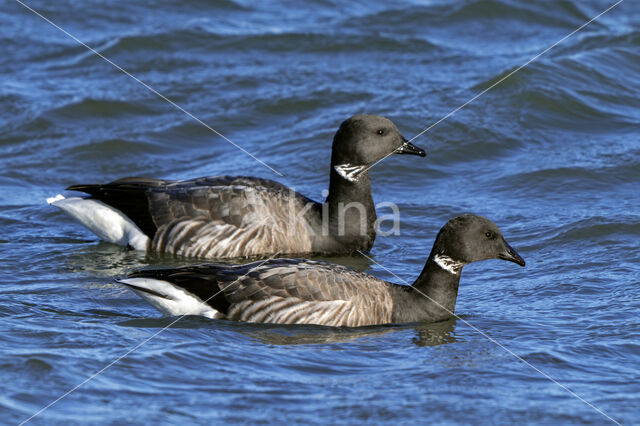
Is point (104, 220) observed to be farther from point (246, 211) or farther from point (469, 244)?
point (469, 244)

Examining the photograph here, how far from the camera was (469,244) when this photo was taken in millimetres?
9133

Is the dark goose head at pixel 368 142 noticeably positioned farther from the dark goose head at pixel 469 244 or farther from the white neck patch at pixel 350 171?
the dark goose head at pixel 469 244

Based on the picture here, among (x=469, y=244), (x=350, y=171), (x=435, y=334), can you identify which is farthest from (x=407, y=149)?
(x=435, y=334)

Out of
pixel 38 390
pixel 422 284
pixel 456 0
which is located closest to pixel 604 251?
pixel 422 284

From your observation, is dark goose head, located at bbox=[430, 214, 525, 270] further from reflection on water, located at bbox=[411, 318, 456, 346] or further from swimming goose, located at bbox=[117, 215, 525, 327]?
reflection on water, located at bbox=[411, 318, 456, 346]

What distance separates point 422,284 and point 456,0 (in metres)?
14.8

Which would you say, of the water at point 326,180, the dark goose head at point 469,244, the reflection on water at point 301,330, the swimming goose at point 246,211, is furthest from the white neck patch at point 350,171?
the reflection on water at point 301,330

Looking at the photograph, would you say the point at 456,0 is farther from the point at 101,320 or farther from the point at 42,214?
the point at 101,320

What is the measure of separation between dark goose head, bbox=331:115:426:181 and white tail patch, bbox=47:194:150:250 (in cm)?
259

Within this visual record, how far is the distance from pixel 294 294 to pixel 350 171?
3.45 meters

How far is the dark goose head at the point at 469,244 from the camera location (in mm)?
9141

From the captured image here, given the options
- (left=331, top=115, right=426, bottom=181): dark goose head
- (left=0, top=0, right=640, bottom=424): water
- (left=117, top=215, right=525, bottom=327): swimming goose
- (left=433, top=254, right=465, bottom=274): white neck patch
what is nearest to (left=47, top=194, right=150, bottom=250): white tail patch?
(left=0, top=0, right=640, bottom=424): water

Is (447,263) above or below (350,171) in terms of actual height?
below

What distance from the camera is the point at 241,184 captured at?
11.6m
